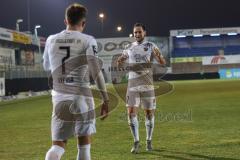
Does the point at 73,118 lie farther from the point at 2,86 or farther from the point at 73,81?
the point at 2,86

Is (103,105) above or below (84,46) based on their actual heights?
below

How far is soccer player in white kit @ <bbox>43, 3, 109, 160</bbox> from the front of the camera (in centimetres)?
573

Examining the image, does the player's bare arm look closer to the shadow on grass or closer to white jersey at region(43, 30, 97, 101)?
white jersey at region(43, 30, 97, 101)

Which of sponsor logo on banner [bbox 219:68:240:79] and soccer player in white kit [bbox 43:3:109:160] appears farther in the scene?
sponsor logo on banner [bbox 219:68:240:79]

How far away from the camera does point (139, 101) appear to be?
1033 centimetres

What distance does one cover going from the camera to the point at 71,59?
5.76 metres

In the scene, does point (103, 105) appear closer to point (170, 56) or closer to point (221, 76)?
point (221, 76)

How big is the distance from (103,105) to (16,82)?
33671mm

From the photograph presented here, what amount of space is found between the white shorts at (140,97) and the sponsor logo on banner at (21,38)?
3671cm

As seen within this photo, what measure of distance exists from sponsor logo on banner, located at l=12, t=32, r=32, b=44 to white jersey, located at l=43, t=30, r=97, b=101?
40748mm

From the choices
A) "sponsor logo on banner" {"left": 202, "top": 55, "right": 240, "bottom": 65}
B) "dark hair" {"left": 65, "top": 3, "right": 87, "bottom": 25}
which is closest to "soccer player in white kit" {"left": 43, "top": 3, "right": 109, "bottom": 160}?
"dark hair" {"left": 65, "top": 3, "right": 87, "bottom": 25}

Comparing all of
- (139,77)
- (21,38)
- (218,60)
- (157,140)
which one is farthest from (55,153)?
(218,60)

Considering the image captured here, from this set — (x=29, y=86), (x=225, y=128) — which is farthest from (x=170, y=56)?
(x=225, y=128)

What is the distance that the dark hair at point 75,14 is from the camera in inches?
223
